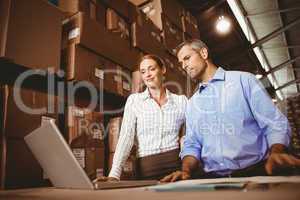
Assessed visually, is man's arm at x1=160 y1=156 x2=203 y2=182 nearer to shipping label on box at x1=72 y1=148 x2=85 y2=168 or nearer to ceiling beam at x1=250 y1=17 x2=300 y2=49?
shipping label on box at x1=72 y1=148 x2=85 y2=168

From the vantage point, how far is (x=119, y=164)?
1.63 meters

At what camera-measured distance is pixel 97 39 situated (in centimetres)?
198

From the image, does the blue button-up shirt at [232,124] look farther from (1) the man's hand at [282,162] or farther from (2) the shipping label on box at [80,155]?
(2) the shipping label on box at [80,155]

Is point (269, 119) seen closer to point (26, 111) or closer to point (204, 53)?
point (204, 53)

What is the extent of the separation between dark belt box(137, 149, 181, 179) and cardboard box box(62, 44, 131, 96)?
63cm

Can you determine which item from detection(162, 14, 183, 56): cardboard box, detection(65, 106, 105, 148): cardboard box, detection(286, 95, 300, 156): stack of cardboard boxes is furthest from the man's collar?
detection(286, 95, 300, 156): stack of cardboard boxes

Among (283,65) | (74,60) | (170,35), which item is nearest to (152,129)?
(74,60)

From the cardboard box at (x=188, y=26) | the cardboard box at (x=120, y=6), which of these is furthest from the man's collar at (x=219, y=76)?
the cardboard box at (x=188, y=26)

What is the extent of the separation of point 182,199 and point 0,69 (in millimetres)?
1414

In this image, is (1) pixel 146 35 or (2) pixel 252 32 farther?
(2) pixel 252 32

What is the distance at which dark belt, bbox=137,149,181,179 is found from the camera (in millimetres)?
1640

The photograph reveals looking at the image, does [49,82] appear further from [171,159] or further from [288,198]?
[288,198]

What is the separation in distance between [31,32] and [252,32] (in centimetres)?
427

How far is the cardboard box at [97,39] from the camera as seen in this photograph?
1.86 metres
